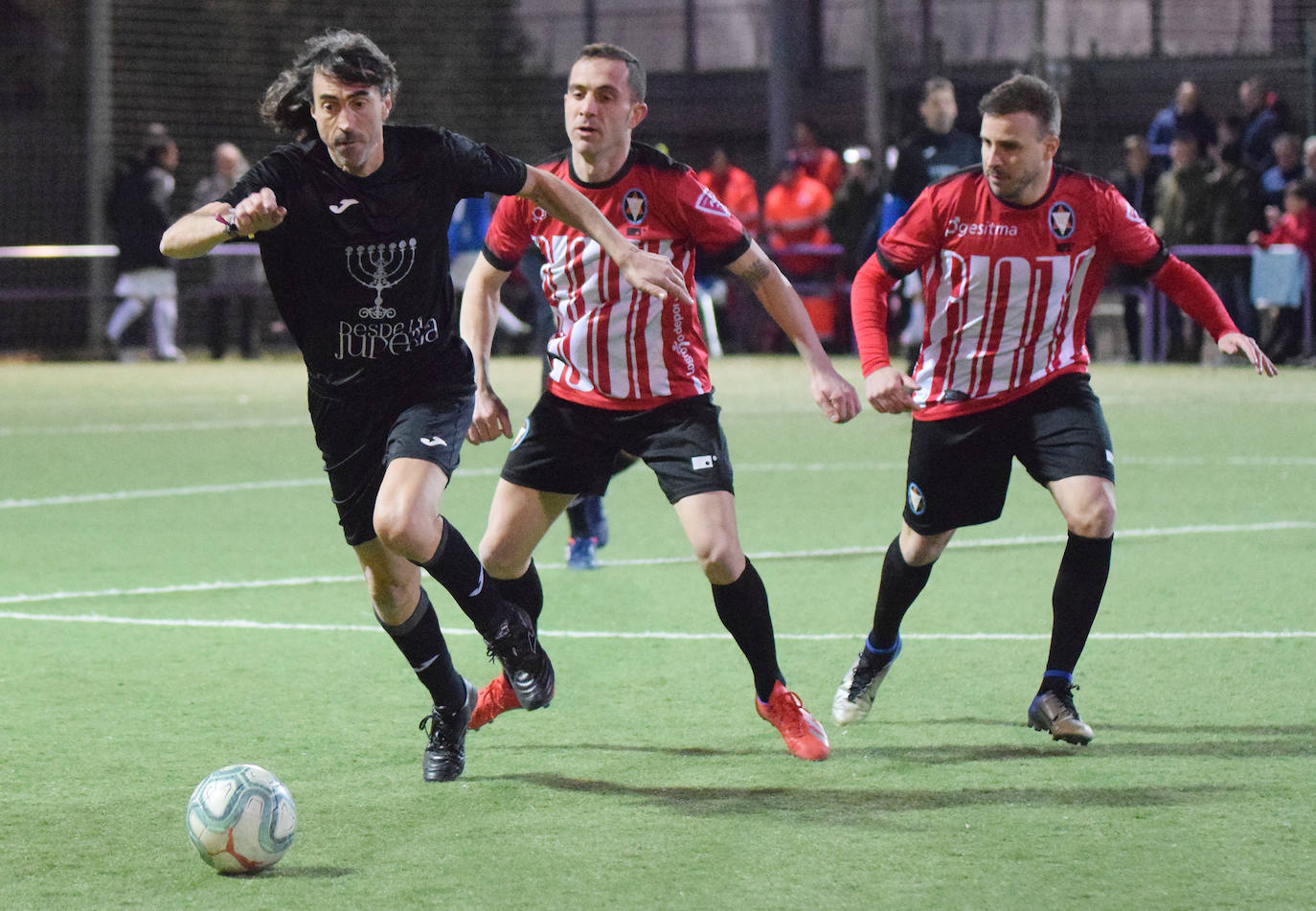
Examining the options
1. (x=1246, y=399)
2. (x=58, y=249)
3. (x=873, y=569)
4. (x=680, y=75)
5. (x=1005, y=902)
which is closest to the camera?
(x=1005, y=902)

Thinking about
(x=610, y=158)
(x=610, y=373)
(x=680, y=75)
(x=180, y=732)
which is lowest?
(x=180, y=732)

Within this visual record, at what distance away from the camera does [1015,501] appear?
1026cm

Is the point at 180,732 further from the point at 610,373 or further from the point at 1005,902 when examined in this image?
the point at 1005,902

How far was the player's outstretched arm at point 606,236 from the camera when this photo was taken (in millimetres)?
4832

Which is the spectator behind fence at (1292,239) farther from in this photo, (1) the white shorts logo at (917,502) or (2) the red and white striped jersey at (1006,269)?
(1) the white shorts logo at (917,502)

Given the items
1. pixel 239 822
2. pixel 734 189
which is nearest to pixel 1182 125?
pixel 734 189

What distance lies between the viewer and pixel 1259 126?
1894 centimetres

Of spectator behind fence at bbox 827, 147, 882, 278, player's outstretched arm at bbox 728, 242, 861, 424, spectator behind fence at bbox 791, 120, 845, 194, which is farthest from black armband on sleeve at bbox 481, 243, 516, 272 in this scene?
spectator behind fence at bbox 791, 120, 845, 194

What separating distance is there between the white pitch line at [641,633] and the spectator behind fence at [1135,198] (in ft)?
40.8

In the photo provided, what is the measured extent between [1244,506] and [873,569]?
8.49ft

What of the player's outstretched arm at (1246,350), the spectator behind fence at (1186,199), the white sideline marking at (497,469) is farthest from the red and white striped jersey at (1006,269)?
the spectator behind fence at (1186,199)

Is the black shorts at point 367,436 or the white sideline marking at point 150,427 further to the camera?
the white sideline marking at point 150,427

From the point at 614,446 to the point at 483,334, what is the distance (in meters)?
0.56

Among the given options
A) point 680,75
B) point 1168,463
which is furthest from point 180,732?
point 680,75
